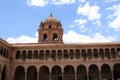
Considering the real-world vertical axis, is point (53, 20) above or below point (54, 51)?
above

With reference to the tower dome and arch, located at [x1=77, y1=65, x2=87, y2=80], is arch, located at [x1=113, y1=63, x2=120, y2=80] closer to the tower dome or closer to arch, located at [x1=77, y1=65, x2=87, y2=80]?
arch, located at [x1=77, y1=65, x2=87, y2=80]

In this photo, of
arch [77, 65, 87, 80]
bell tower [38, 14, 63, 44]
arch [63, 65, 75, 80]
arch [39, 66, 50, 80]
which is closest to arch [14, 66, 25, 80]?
arch [39, 66, 50, 80]

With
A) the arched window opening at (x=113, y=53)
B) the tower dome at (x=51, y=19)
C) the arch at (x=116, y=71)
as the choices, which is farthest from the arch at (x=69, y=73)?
the tower dome at (x=51, y=19)

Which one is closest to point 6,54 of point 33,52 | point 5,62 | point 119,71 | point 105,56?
point 5,62

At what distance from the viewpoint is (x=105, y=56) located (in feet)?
152

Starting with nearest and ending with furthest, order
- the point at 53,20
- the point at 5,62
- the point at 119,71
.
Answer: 1. the point at 5,62
2. the point at 119,71
3. the point at 53,20

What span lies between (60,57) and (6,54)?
34.0ft

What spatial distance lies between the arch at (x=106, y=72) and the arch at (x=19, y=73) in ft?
52.0

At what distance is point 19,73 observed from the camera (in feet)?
160

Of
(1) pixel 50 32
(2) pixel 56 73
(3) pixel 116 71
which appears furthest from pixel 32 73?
(3) pixel 116 71

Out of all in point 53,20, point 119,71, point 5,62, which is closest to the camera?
point 5,62

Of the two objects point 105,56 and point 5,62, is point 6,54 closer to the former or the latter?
point 5,62

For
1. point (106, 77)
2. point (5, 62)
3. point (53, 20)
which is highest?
point (53, 20)

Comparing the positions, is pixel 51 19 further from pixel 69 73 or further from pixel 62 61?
pixel 69 73
